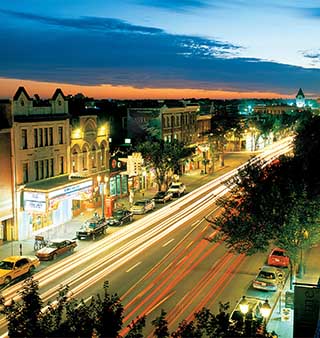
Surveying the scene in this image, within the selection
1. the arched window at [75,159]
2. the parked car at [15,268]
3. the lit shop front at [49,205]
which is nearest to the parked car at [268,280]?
the parked car at [15,268]

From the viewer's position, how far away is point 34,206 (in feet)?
137

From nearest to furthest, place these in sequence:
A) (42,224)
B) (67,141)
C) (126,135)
A: (42,224) < (67,141) < (126,135)

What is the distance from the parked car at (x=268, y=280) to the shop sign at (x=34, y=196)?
18161mm

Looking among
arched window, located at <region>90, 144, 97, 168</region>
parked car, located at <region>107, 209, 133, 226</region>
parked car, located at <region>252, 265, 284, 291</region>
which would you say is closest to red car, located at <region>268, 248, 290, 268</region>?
parked car, located at <region>252, 265, 284, 291</region>

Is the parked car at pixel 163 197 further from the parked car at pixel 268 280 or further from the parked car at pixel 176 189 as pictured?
the parked car at pixel 268 280

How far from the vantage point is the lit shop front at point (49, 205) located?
41875 millimetres

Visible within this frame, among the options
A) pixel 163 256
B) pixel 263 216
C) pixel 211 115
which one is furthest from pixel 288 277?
pixel 211 115

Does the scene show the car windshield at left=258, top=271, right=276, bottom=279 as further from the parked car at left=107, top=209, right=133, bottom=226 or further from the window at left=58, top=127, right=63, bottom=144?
the window at left=58, top=127, right=63, bottom=144

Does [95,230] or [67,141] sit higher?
[67,141]

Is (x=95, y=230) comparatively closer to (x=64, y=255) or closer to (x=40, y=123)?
(x=64, y=255)

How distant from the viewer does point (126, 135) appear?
2904 inches

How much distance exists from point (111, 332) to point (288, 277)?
2255 centimetres

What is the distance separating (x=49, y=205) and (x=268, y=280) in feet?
61.5

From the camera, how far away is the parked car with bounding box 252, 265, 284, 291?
98.1 feet
